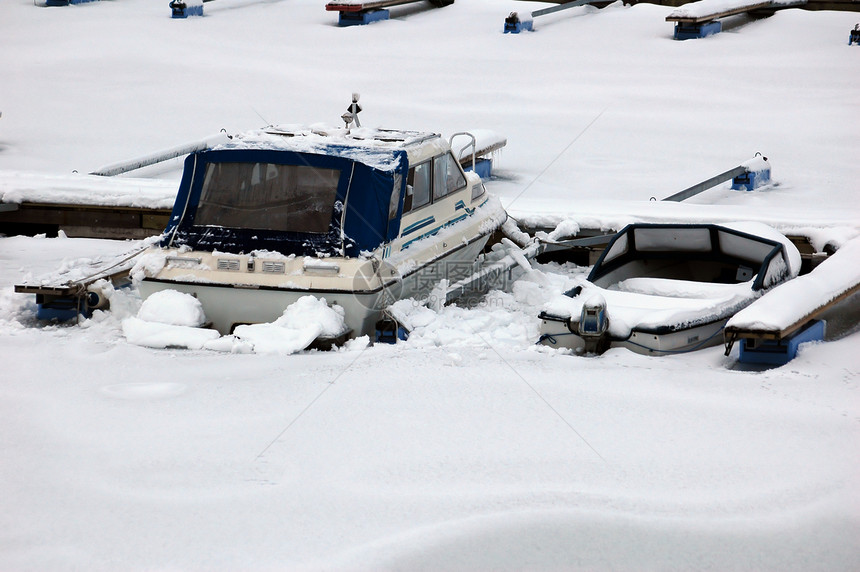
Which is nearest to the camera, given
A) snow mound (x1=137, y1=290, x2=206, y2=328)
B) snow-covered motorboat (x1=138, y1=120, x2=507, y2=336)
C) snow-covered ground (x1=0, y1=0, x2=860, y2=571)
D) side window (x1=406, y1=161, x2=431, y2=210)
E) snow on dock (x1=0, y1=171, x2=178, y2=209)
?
snow-covered ground (x1=0, y1=0, x2=860, y2=571)

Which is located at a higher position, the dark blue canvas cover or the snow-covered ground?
the dark blue canvas cover

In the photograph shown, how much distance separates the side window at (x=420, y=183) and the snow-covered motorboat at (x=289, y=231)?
146 mm

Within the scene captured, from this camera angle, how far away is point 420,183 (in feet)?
27.5

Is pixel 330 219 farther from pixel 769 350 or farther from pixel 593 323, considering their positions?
pixel 769 350

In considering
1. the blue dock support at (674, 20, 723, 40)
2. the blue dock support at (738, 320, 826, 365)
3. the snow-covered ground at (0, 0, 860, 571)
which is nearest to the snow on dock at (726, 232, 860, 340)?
the blue dock support at (738, 320, 826, 365)

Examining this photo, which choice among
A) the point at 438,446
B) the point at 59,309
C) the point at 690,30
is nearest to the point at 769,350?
the point at 438,446

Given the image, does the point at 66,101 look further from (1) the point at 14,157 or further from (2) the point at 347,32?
(2) the point at 347,32

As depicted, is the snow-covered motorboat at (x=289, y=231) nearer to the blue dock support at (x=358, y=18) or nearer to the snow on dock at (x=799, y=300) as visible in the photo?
the snow on dock at (x=799, y=300)

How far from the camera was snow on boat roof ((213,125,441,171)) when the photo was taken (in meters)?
7.65

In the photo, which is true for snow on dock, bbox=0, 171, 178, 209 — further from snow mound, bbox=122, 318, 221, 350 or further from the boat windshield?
snow mound, bbox=122, 318, 221, 350

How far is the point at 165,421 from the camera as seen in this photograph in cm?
526

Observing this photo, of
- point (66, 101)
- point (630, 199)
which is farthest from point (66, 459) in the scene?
point (66, 101)

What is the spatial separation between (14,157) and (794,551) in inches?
503

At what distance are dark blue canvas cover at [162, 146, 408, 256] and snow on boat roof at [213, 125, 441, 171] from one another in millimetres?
28
